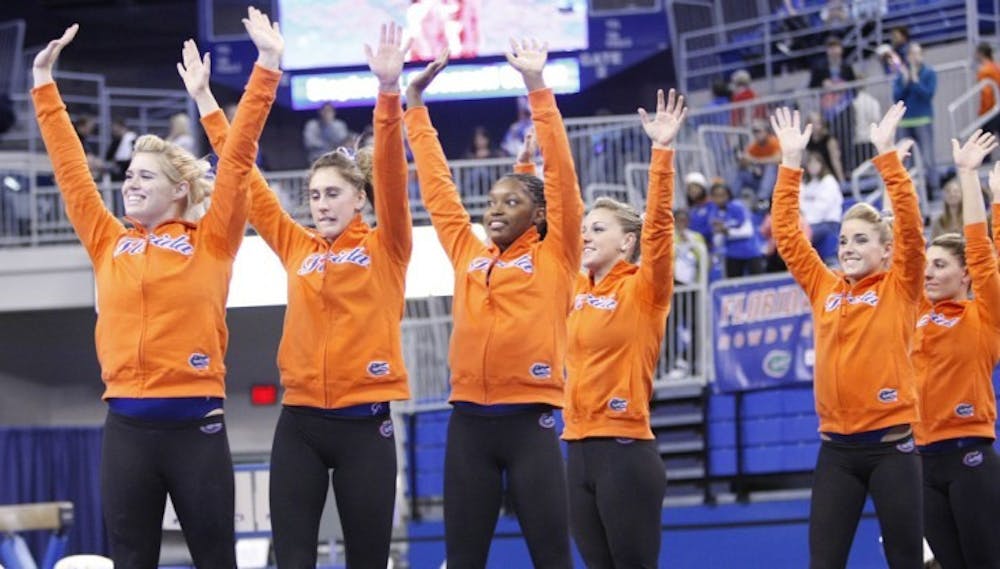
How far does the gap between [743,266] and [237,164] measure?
822cm

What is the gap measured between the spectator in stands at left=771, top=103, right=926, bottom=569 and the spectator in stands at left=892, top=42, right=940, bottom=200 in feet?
24.0

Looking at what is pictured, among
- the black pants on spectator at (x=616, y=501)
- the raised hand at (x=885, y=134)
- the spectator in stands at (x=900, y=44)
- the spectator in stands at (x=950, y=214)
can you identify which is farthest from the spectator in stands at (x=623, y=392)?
the spectator in stands at (x=900, y=44)

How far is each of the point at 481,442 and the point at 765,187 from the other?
29.2ft

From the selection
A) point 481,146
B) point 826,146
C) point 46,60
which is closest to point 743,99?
point 826,146

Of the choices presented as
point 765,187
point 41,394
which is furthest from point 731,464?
point 41,394

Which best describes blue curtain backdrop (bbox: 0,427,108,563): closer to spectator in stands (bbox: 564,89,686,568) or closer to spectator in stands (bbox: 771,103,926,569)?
spectator in stands (bbox: 564,89,686,568)

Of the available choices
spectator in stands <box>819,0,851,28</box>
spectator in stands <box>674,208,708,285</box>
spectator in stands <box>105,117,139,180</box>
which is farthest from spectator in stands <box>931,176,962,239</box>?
spectator in stands <box>105,117,139,180</box>

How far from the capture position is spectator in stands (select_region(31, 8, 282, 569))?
5.52m

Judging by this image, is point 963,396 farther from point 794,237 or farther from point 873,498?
point 794,237

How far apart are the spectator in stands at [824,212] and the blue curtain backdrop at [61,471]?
694cm

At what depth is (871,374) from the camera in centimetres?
635

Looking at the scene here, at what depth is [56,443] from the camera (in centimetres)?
1565

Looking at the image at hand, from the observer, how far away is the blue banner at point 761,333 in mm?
11547

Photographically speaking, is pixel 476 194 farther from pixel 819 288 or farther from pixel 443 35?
pixel 819 288
